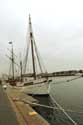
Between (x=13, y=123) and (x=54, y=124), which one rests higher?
(x=13, y=123)

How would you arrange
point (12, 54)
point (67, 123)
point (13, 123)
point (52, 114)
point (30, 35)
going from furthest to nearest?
point (12, 54), point (30, 35), point (52, 114), point (67, 123), point (13, 123)

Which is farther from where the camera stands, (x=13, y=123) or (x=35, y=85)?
(x=35, y=85)

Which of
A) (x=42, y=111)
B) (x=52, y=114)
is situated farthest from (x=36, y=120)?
(x=42, y=111)

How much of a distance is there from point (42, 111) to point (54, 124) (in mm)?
5605

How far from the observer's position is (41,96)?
4078 cm

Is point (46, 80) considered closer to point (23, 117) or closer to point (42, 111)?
point (42, 111)

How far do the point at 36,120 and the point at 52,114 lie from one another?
10.7 meters

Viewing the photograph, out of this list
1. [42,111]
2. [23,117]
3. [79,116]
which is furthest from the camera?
[42,111]

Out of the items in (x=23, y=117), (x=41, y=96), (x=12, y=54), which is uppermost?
(x=12, y=54)

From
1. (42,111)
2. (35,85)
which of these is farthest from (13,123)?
(35,85)

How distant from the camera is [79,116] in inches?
729

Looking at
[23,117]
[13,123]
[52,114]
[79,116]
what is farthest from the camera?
[52,114]

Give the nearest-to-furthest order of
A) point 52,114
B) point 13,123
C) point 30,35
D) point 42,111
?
point 13,123
point 52,114
point 42,111
point 30,35

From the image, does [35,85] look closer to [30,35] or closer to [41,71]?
[41,71]
